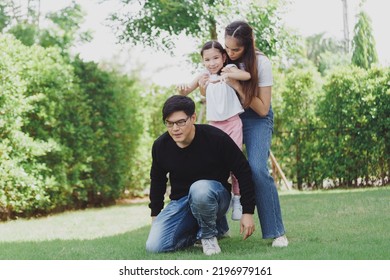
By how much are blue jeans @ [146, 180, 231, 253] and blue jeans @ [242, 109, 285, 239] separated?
0.84 feet

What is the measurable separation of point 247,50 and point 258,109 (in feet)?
1.52

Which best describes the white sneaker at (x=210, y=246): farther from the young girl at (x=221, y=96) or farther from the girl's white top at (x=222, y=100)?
the girl's white top at (x=222, y=100)

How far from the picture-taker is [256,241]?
491cm

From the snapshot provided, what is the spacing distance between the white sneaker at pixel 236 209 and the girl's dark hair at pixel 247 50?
32.9 inches

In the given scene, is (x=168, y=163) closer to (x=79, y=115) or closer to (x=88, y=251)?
(x=88, y=251)

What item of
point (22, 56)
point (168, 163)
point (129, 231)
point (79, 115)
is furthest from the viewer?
point (79, 115)

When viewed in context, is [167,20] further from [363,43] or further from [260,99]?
[363,43]

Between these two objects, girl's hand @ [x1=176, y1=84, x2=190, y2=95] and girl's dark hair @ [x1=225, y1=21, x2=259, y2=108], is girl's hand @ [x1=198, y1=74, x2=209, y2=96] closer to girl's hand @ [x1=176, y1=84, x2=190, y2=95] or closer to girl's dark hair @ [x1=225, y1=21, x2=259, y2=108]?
girl's hand @ [x1=176, y1=84, x2=190, y2=95]

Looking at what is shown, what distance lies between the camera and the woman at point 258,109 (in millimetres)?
4469

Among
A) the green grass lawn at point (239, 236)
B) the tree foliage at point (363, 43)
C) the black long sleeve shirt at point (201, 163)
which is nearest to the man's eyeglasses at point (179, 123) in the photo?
the black long sleeve shirt at point (201, 163)

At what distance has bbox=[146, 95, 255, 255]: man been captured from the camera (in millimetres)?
4207

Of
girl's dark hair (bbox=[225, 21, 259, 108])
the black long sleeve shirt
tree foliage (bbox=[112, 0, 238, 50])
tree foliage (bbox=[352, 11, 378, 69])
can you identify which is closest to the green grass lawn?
the black long sleeve shirt

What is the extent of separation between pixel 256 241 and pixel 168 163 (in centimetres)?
106
